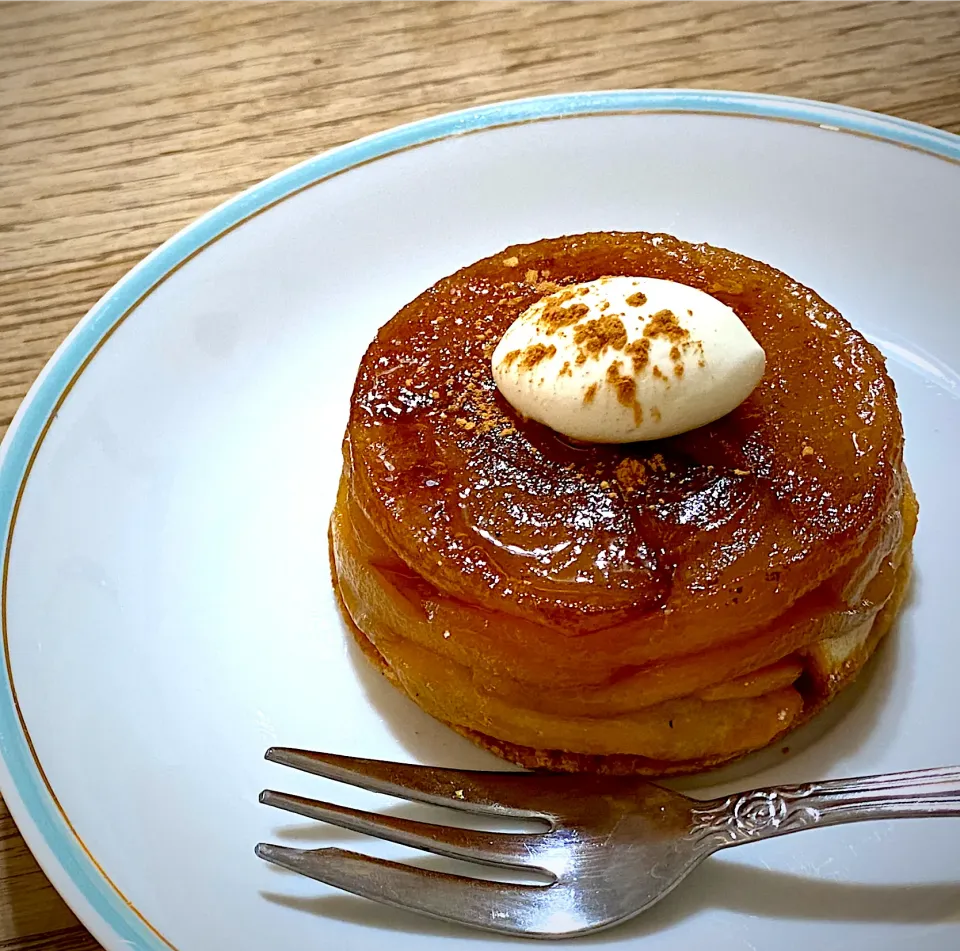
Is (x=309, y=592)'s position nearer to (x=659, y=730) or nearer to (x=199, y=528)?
(x=199, y=528)

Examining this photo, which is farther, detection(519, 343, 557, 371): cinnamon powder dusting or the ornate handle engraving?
detection(519, 343, 557, 371): cinnamon powder dusting

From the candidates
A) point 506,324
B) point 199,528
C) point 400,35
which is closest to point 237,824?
point 199,528

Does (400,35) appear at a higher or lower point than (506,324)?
higher

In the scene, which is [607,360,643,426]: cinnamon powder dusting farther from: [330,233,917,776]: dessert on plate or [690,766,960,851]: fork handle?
[690,766,960,851]: fork handle

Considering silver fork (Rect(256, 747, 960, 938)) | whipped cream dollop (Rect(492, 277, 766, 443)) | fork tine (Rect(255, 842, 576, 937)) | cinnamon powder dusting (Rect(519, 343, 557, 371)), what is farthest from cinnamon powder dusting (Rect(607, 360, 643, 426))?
fork tine (Rect(255, 842, 576, 937))

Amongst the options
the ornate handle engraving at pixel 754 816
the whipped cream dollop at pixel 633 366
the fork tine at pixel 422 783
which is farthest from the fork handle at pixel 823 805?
the whipped cream dollop at pixel 633 366

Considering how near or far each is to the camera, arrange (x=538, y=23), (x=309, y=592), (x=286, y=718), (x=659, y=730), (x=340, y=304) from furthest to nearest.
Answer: (x=538, y=23), (x=340, y=304), (x=309, y=592), (x=286, y=718), (x=659, y=730)
